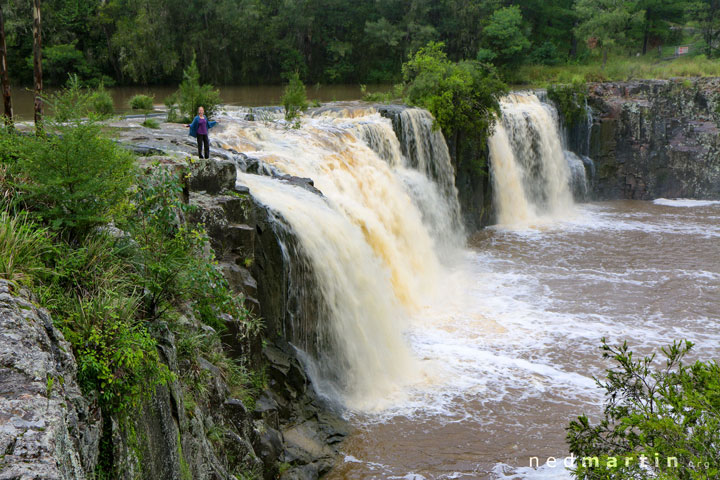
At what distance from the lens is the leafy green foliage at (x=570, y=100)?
80.8ft

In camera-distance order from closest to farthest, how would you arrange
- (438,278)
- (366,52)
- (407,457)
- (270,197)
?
(407,457) < (270,197) < (438,278) < (366,52)

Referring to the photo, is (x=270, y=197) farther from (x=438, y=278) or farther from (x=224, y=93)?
(x=224, y=93)

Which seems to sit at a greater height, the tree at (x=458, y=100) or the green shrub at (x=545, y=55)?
the green shrub at (x=545, y=55)

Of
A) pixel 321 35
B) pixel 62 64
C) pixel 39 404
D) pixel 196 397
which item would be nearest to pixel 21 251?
pixel 39 404

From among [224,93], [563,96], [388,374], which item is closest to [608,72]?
[563,96]

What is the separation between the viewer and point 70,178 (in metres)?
5.42

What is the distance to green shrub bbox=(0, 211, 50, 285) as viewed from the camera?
14.3 feet

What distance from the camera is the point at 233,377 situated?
7.44 meters

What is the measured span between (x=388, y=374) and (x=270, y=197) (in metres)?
3.41

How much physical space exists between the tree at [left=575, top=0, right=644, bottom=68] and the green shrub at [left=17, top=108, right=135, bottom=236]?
31.5m

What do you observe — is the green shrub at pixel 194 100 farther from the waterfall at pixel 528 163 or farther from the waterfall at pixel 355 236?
the waterfall at pixel 528 163

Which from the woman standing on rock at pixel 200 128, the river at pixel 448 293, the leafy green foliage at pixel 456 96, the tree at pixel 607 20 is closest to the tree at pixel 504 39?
the tree at pixel 607 20

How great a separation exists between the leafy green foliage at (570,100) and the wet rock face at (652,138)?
0.86m

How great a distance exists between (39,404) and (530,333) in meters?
10.2
